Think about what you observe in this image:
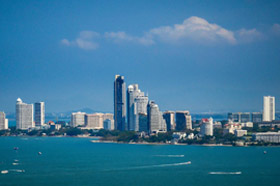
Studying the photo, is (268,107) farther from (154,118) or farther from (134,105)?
(154,118)

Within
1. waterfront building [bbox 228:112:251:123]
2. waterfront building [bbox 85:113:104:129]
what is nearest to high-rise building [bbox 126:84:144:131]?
waterfront building [bbox 85:113:104:129]

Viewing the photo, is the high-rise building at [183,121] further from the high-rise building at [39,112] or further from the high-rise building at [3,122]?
the high-rise building at [39,112]

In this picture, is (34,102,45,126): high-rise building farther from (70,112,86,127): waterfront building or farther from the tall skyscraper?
the tall skyscraper

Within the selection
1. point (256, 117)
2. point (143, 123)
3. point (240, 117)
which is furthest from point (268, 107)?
point (143, 123)

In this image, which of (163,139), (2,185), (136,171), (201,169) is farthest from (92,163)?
(163,139)

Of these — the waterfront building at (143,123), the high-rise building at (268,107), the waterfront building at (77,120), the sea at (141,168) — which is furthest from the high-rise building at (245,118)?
the sea at (141,168)
